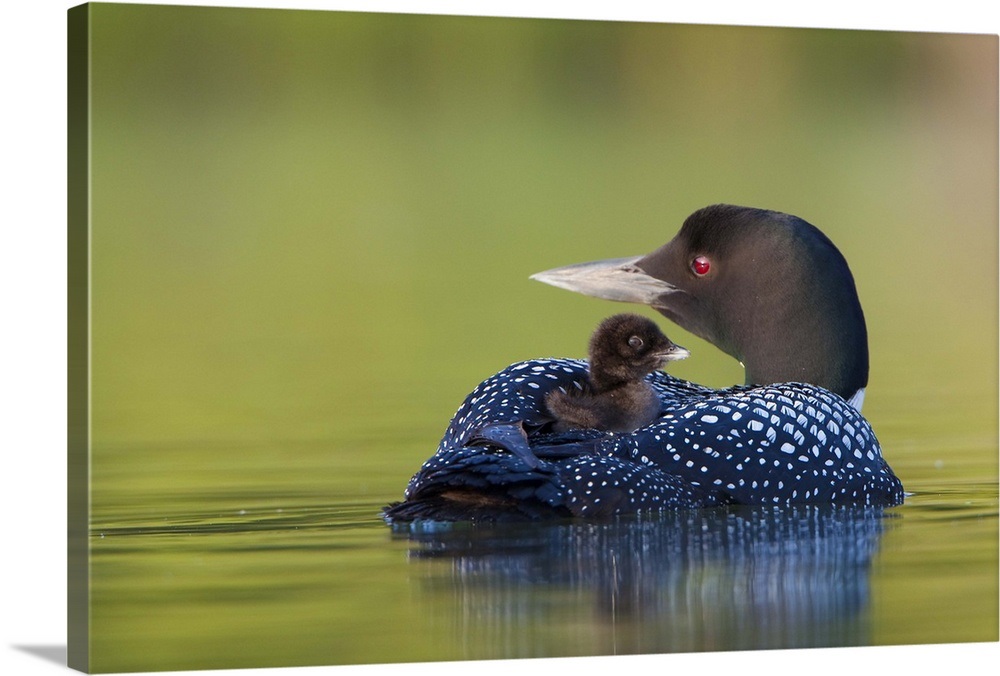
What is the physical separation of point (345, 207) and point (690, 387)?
1275 millimetres

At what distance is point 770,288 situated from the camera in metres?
7.15

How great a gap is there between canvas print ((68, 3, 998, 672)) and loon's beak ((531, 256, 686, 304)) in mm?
13

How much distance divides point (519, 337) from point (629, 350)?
0.93 metres

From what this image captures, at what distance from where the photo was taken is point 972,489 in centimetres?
682

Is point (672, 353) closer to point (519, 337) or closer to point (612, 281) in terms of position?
point (612, 281)

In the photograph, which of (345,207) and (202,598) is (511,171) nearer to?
(345,207)

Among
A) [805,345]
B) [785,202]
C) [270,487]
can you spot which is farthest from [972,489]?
[270,487]

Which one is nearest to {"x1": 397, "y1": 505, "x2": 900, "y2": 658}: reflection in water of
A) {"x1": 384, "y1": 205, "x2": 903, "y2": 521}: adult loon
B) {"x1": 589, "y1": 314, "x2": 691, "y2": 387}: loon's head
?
{"x1": 384, "y1": 205, "x2": 903, "y2": 521}: adult loon

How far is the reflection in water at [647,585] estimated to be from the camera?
18.6ft

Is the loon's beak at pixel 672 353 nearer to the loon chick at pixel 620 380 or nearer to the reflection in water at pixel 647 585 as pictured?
the loon chick at pixel 620 380

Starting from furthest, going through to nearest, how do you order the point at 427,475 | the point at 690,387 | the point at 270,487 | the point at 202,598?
the point at 690,387, the point at 270,487, the point at 427,475, the point at 202,598

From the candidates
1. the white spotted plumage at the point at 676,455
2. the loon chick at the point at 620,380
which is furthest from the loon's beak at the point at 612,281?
the loon chick at the point at 620,380

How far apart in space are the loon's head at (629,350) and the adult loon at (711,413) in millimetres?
128

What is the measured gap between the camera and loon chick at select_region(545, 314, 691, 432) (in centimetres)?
661
